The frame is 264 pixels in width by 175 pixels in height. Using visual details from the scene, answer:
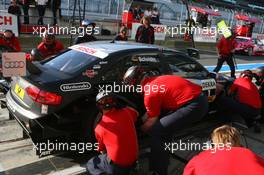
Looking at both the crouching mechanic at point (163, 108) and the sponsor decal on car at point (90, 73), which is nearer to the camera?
the crouching mechanic at point (163, 108)

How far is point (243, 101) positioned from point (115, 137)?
10.7 ft

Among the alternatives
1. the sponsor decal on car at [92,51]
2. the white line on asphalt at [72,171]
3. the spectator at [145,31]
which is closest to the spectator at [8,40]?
the spectator at [145,31]

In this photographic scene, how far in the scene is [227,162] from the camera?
2.24 meters

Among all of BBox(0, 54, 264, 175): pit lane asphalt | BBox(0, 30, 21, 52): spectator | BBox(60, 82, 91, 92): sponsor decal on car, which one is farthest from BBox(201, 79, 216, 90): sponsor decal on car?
BBox(0, 30, 21, 52): spectator

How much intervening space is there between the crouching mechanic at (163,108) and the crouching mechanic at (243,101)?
203 cm

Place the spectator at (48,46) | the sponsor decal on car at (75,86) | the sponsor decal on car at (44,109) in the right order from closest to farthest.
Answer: the sponsor decal on car at (44,109) → the sponsor decal on car at (75,86) → the spectator at (48,46)

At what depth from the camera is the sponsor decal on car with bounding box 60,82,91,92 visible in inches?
165

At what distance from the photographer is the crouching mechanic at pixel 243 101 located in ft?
19.1

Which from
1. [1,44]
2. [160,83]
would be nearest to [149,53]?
[160,83]

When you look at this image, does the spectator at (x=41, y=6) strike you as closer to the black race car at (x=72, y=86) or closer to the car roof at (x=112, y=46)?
the car roof at (x=112, y=46)

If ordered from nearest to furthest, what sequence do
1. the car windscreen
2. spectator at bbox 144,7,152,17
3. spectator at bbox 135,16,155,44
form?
the car windscreen → spectator at bbox 135,16,155,44 → spectator at bbox 144,7,152,17

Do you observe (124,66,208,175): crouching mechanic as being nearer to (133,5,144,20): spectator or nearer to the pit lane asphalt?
the pit lane asphalt

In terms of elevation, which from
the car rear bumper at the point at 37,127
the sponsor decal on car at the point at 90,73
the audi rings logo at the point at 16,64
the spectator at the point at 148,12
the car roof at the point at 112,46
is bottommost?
the car rear bumper at the point at 37,127

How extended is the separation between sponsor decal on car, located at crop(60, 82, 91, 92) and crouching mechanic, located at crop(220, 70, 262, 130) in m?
2.65
